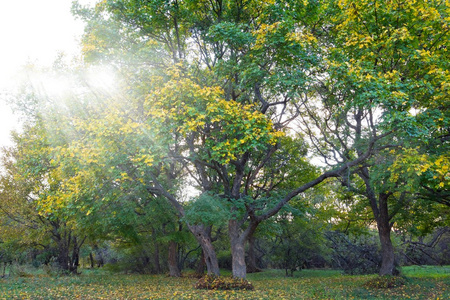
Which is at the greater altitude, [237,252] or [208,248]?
[208,248]

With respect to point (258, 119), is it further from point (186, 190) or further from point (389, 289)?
point (186, 190)

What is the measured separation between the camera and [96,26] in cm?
1448

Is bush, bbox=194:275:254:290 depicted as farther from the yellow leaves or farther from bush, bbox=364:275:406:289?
the yellow leaves

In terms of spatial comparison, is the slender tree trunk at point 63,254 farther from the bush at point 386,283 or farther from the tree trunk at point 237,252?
the bush at point 386,283

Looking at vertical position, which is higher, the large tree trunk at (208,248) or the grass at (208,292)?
the large tree trunk at (208,248)

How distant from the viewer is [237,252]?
50.3 feet

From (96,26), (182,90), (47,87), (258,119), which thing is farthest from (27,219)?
(258,119)

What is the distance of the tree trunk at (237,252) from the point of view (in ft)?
49.2

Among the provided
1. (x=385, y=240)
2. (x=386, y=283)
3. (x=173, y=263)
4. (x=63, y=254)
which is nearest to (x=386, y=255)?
(x=385, y=240)

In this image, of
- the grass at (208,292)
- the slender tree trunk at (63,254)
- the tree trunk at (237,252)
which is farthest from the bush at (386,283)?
the slender tree trunk at (63,254)

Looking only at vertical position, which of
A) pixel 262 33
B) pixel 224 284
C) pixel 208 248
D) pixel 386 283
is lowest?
pixel 386 283

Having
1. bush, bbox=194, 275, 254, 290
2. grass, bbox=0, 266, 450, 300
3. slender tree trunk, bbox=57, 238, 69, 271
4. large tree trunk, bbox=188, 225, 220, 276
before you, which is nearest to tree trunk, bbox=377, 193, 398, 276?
grass, bbox=0, 266, 450, 300

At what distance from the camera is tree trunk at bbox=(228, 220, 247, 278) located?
15.0 m

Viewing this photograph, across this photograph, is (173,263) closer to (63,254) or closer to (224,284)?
(63,254)
